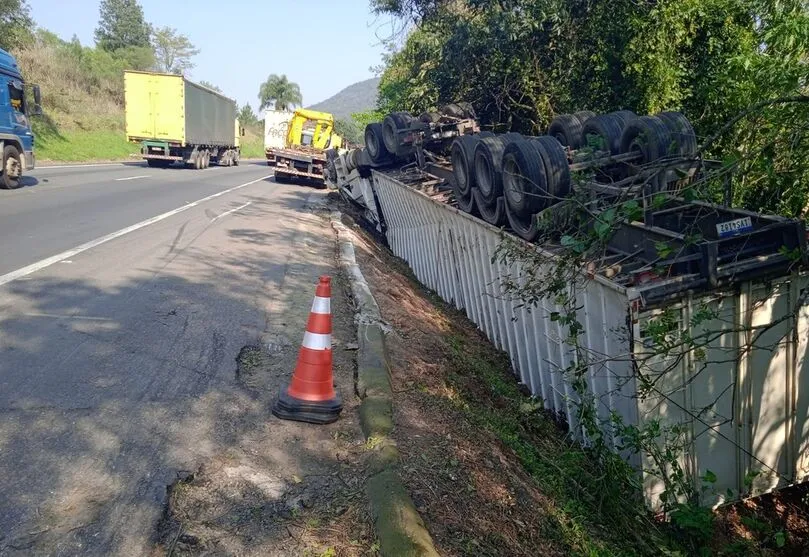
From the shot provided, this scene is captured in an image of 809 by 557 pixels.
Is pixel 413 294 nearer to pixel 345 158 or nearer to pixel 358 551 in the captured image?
pixel 358 551

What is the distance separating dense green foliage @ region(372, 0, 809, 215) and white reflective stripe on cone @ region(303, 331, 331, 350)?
23.7 feet

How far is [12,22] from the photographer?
32375 millimetres

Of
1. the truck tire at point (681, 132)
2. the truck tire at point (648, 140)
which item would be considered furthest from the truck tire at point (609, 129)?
the truck tire at point (681, 132)

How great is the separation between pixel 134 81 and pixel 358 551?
28.8 meters

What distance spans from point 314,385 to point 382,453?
705mm

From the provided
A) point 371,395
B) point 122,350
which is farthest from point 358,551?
point 122,350

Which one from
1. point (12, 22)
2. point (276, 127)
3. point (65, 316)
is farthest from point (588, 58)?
point (12, 22)

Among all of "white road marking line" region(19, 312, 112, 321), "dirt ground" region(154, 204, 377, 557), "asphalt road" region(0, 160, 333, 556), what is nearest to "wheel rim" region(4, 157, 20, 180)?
"asphalt road" region(0, 160, 333, 556)

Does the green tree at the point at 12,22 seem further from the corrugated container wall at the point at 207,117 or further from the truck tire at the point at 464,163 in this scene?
the truck tire at the point at 464,163

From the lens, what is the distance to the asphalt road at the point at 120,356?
3164mm

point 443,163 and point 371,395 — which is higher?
point 443,163

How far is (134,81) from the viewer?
28.0m

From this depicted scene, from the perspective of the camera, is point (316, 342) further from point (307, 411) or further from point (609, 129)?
point (609, 129)

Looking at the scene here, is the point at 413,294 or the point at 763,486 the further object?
the point at 413,294
